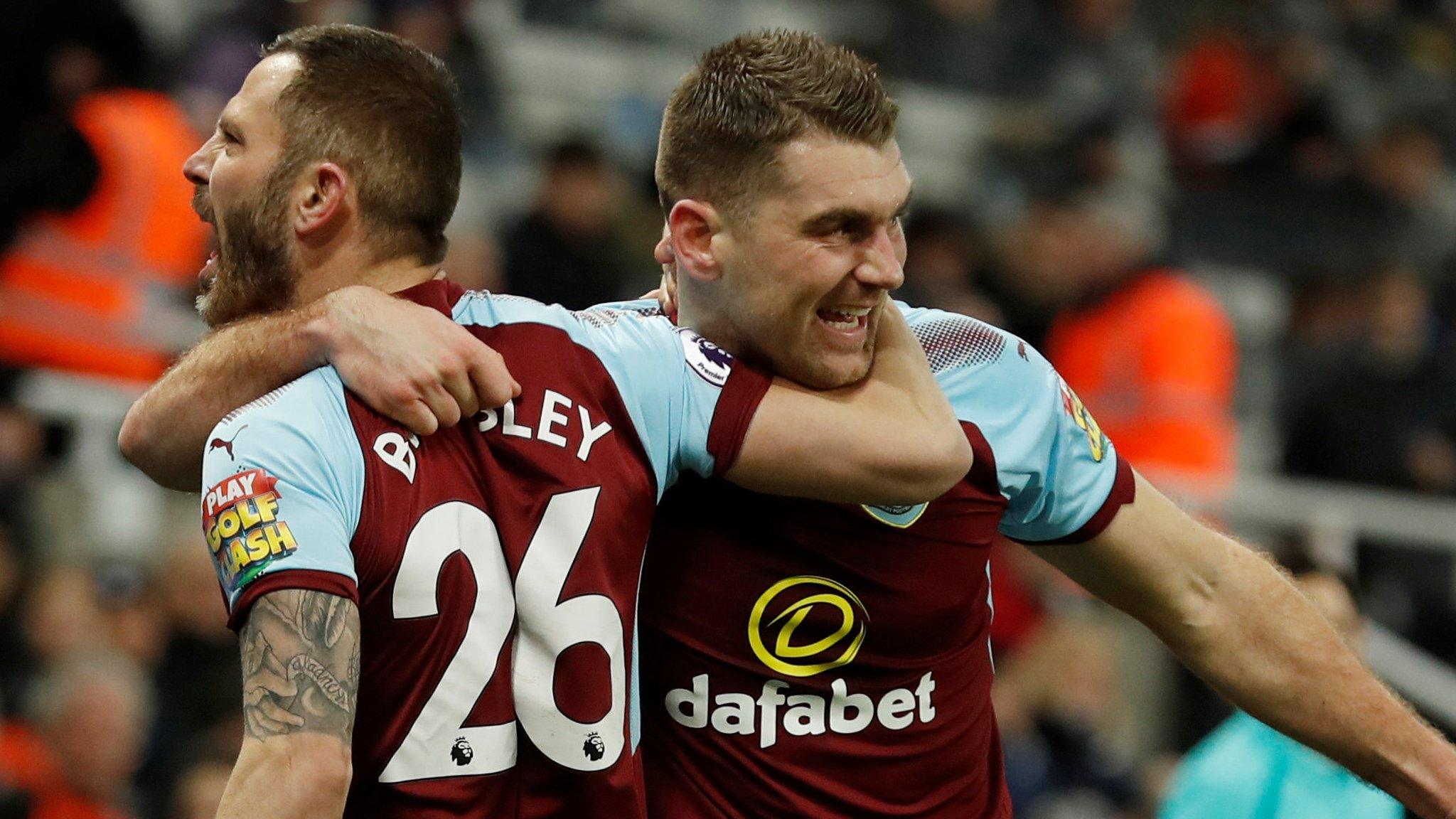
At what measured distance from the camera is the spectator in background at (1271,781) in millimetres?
4109

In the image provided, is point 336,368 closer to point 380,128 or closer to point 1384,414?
point 380,128

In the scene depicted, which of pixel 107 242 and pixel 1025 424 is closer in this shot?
pixel 1025 424

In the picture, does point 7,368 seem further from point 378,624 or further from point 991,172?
point 991,172

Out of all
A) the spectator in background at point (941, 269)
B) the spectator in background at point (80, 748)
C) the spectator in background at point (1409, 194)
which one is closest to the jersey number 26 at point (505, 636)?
the spectator in background at point (80, 748)

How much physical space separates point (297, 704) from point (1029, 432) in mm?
1273

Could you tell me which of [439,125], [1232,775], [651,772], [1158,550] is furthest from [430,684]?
[1232,775]

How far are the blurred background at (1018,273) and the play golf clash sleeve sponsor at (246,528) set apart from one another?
8.66ft

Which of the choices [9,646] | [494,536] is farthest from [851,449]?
[9,646]

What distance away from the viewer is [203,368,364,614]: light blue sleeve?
2408 mm

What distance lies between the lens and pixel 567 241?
797 centimetres

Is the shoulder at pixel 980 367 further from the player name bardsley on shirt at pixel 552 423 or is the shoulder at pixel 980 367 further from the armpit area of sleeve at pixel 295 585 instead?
the armpit area of sleeve at pixel 295 585

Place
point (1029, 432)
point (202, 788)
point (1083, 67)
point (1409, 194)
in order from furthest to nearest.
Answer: point (1409, 194) < point (1083, 67) < point (202, 788) < point (1029, 432)

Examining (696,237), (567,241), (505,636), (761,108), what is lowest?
(567,241)

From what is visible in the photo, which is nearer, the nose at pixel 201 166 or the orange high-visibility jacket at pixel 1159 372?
the nose at pixel 201 166
